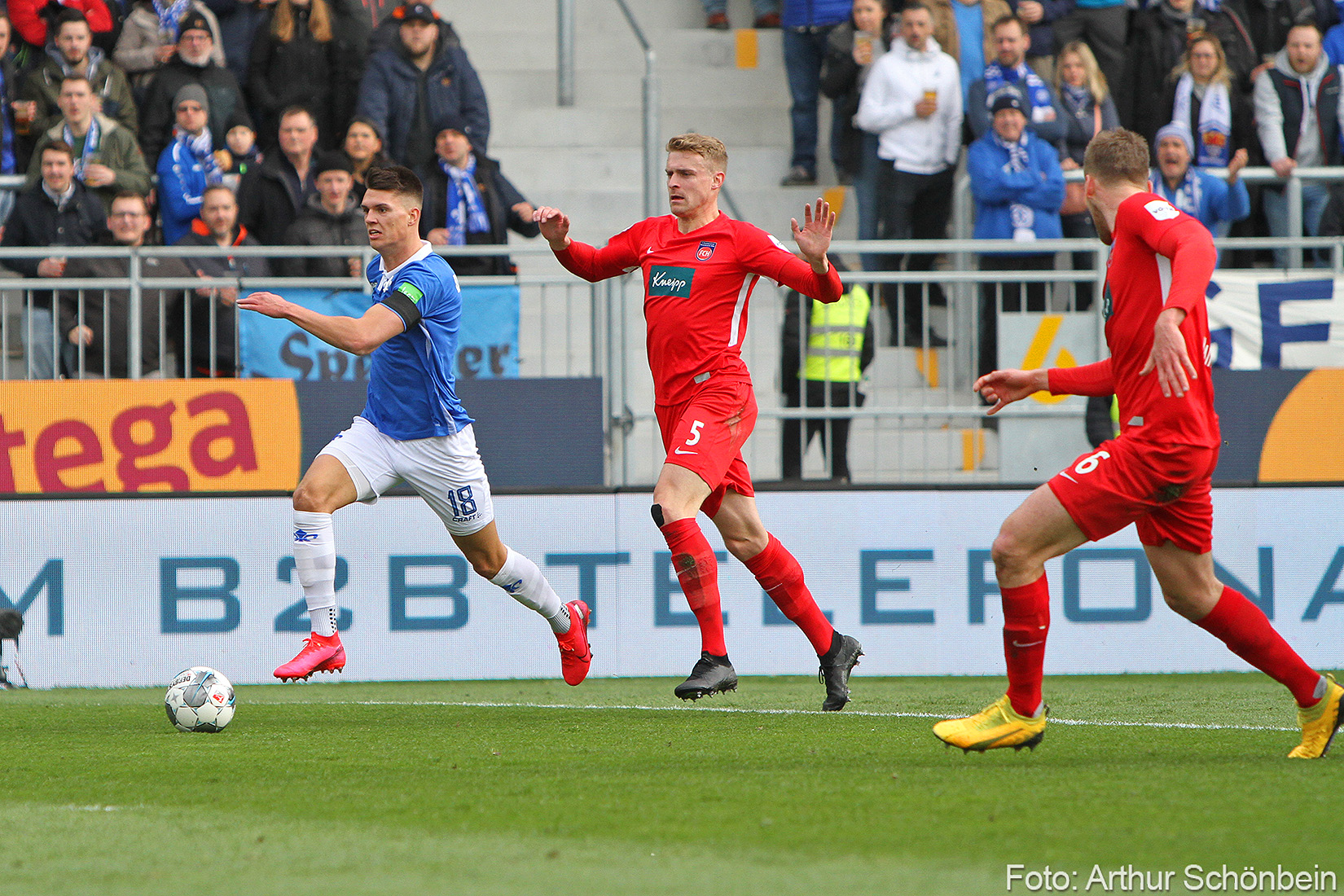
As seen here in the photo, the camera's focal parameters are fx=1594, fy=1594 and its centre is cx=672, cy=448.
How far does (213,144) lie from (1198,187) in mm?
7413

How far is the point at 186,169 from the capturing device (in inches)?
464

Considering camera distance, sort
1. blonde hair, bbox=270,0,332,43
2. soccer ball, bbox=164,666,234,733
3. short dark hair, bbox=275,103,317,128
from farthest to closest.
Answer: blonde hair, bbox=270,0,332,43 < short dark hair, bbox=275,103,317,128 < soccer ball, bbox=164,666,234,733

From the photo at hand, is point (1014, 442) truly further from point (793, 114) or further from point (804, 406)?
point (793, 114)

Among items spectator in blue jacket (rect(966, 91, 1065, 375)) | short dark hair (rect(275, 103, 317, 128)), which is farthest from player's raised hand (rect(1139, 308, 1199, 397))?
short dark hair (rect(275, 103, 317, 128))

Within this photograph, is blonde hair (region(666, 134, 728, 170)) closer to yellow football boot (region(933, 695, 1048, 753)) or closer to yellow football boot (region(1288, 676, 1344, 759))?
yellow football boot (region(933, 695, 1048, 753))

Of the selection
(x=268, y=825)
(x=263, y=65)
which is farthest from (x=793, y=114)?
(x=268, y=825)

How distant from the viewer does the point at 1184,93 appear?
1276cm

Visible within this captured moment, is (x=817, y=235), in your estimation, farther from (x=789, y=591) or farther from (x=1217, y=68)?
(x=1217, y=68)

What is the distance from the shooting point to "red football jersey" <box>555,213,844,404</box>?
23.3 ft

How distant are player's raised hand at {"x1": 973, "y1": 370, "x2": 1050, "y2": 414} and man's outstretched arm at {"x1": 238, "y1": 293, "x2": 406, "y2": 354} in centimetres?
252

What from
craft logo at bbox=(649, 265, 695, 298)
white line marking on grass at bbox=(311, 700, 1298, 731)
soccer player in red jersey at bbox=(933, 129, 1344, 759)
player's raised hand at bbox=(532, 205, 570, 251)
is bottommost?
white line marking on grass at bbox=(311, 700, 1298, 731)

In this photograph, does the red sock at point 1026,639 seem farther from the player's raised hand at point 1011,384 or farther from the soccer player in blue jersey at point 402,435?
the soccer player in blue jersey at point 402,435

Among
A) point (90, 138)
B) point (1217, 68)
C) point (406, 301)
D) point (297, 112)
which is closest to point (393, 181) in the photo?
point (406, 301)

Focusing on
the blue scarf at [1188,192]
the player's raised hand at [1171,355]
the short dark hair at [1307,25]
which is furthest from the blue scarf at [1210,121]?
the player's raised hand at [1171,355]
